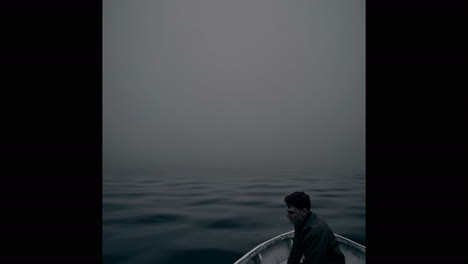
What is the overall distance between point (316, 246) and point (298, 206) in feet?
1.26

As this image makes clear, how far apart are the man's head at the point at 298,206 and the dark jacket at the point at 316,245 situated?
101 mm

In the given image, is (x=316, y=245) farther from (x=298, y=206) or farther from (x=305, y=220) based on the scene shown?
(x=298, y=206)

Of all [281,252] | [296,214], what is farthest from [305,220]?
[281,252]

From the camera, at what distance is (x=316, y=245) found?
2242 mm

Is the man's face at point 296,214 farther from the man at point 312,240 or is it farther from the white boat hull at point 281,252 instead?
the white boat hull at point 281,252

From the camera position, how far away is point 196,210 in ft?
50.4

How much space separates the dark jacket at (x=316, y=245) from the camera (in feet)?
7.31

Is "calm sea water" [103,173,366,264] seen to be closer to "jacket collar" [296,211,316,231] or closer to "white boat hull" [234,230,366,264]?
"white boat hull" [234,230,366,264]

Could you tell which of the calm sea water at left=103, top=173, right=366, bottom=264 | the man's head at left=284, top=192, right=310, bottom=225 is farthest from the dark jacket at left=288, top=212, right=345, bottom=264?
the calm sea water at left=103, top=173, right=366, bottom=264

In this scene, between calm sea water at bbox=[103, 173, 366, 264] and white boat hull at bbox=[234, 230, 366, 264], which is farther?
calm sea water at bbox=[103, 173, 366, 264]

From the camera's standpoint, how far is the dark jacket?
2229mm

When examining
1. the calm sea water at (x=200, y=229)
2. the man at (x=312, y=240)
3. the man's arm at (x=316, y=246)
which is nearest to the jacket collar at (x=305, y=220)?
the man at (x=312, y=240)
